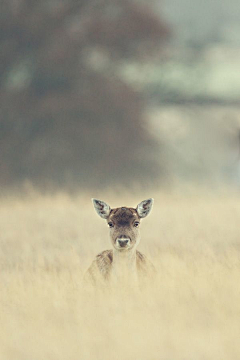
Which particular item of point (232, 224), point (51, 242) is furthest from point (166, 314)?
point (232, 224)

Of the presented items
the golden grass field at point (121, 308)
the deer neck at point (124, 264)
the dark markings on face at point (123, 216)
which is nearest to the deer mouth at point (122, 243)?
the deer neck at point (124, 264)

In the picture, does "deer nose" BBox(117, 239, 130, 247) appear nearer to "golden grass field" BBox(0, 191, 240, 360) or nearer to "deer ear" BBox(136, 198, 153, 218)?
"golden grass field" BBox(0, 191, 240, 360)

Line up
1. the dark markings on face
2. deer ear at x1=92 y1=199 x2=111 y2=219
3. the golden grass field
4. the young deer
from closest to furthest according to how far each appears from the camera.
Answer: the golden grass field → the young deer → the dark markings on face → deer ear at x1=92 y1=199 x2=111 y2=219

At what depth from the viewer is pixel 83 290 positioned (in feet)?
25.3

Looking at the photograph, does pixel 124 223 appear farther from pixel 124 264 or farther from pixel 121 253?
pixel 124 264

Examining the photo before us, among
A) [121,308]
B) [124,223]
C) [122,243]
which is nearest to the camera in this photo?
[121,308]

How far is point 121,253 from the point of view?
797 cm

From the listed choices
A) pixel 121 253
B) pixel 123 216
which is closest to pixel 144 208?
pixel 123 216

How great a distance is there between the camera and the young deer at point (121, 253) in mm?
7906

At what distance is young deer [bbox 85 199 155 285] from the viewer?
7906mm

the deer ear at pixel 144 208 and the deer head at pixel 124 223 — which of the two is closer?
the deer head at pixel 124 223

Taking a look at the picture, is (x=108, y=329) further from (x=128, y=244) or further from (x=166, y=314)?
(x=128, y=244)

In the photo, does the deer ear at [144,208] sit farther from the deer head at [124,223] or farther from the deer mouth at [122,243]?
the deer mouth at [122,243]

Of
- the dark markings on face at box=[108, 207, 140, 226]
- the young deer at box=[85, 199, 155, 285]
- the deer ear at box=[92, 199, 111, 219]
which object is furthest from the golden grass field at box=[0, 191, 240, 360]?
the deer ear at box=[92, 199, 111, 219]
